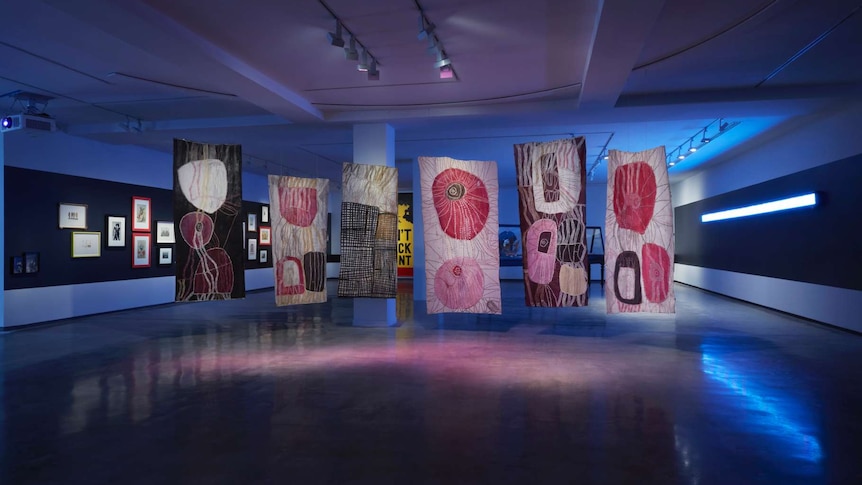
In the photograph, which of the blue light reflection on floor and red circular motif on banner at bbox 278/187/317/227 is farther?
red circular motif on banner at bbox 278/187/317/227

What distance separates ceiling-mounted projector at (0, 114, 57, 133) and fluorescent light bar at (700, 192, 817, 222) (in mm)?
12991

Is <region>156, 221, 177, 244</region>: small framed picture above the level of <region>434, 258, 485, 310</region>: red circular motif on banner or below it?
above

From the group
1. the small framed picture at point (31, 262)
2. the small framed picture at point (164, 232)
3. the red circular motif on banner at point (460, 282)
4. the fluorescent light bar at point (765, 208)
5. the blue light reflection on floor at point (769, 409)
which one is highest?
the fluorescent light bar at point (765, 208)

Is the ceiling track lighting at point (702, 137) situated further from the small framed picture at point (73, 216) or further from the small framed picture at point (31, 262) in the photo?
the small framed picture at point (31, 262)

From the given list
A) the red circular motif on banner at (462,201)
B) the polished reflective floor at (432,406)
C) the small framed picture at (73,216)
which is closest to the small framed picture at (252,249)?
the small framed picture at (73,216)

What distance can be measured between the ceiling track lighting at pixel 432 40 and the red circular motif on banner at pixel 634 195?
273 centimetres

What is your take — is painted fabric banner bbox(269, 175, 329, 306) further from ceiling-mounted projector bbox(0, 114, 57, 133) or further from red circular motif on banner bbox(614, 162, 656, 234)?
red circular motif on banner bbox(614, 162, 656, 234)

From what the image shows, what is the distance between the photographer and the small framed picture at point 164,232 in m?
12.3

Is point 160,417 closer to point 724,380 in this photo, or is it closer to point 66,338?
point 66,338

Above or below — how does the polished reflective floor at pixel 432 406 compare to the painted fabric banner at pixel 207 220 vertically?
below

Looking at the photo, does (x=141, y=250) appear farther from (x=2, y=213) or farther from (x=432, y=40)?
(x=432, y=40)

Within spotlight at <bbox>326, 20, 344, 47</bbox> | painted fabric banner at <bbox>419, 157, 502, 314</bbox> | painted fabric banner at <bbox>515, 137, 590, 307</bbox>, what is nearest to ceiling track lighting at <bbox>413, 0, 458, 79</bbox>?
spotlight at <bbox>326, 20, 344, 47</bbox>

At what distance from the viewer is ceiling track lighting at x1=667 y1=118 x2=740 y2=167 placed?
9.62m

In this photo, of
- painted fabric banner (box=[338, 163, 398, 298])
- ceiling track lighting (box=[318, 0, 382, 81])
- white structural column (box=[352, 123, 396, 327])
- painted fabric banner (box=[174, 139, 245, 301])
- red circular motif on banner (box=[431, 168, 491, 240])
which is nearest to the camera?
ceiling track lighting (box=[318, 0, 382, 81])
